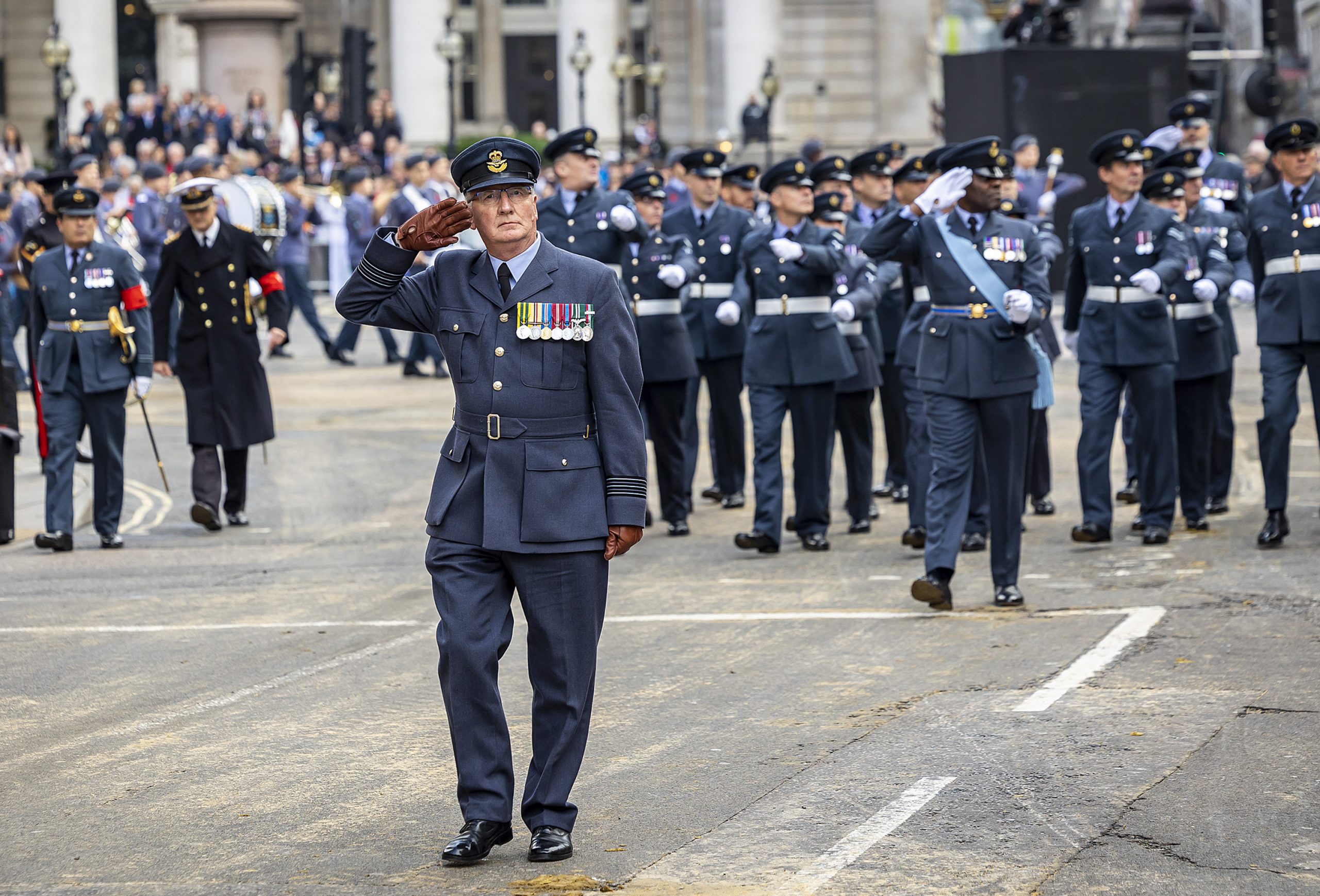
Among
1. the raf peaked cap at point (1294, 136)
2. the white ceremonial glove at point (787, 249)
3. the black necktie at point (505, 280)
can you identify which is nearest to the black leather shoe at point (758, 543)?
the white ceremonial glove at point (787, 249)

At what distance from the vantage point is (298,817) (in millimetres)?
6238

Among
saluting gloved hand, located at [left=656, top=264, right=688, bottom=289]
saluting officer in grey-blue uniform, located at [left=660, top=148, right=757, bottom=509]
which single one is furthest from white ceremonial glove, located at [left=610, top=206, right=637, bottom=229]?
saluting officer in grey-blue uniform, located at [left=660, top=148, right=757, bottom=509]

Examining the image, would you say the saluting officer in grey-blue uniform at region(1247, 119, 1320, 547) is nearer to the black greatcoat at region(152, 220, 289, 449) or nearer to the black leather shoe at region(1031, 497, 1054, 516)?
the black leather shoe at region(1031, 497, 1054, 516)

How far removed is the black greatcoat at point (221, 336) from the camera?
1271 cm

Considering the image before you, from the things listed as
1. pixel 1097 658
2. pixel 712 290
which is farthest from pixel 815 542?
pixel 1097 658

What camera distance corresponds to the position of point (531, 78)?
79.1 meters

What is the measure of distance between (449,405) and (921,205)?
34.2 feet

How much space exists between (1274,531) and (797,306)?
2904mm

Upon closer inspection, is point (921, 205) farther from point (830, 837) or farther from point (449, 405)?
point (449, 405)

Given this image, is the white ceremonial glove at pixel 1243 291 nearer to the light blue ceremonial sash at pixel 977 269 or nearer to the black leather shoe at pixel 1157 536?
the black leather shoe at pixel 1157 536

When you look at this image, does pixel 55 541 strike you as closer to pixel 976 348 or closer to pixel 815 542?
pixel 815 542

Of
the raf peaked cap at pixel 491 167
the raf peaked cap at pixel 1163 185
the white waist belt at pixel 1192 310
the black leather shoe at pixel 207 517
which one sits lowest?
the black leather shoe at pixel 207 517

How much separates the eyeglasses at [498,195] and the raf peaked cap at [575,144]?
6.55 meters

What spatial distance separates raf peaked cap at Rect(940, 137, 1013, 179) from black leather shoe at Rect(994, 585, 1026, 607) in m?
1.93
